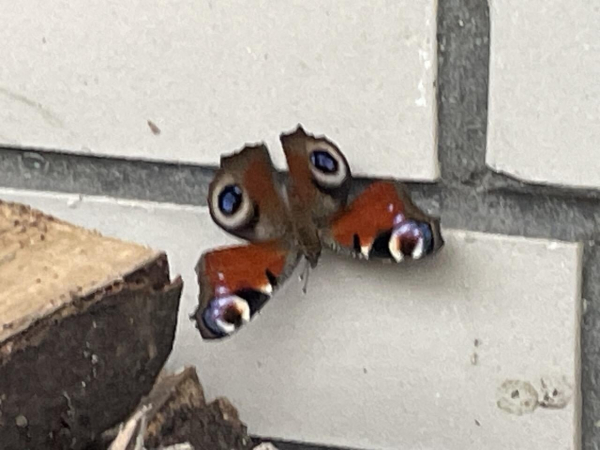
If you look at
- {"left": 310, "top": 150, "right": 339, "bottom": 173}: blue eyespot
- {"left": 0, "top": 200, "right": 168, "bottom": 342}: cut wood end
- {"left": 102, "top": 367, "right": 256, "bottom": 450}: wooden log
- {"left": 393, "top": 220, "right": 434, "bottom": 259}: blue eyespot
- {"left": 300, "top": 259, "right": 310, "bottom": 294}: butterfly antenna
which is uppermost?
{"left": 310, "top": 150, "right": 339, "bottom": 173}: blue eyespot

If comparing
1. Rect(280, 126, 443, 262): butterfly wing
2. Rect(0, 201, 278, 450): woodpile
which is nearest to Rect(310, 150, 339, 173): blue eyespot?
Rect(280, 126, 443, 262): butterfly wing

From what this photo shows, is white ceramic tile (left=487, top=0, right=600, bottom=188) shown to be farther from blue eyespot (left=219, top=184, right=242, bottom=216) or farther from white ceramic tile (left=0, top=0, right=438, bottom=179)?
blue eyespot (left=219, top=184, right=242, bottom=216)

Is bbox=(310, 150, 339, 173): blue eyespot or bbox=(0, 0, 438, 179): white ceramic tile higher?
bbox=(0, 0, 438, 179): white ceramic tile

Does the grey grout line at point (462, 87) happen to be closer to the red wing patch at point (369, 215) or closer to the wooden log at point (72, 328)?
the red wing patch at point (369, 215)

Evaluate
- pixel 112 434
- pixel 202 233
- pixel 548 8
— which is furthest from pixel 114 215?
pixel 548 8

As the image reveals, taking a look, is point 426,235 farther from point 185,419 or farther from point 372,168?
point 185,419

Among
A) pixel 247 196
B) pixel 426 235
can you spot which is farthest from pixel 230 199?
pixel 426 235
